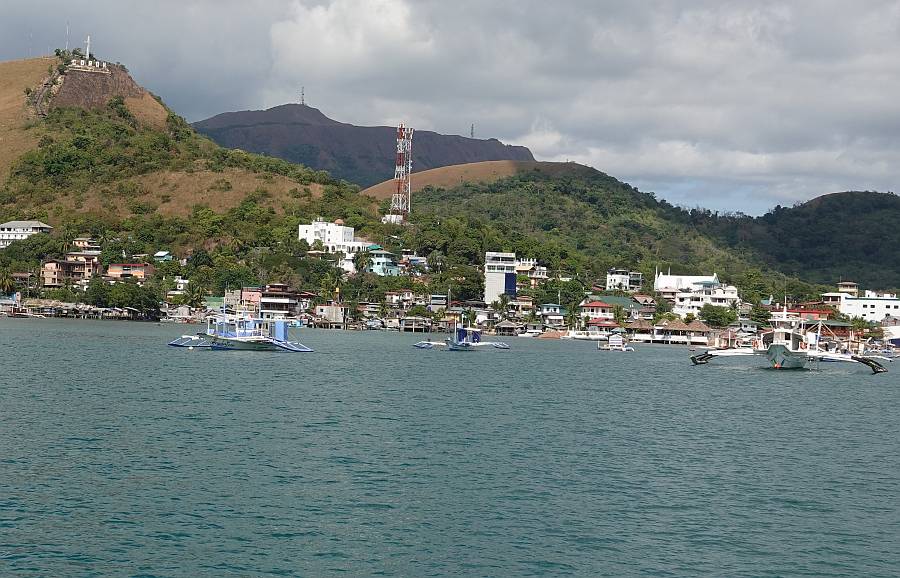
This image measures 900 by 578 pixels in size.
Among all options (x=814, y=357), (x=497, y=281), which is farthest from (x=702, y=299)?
(x=814, y=357)

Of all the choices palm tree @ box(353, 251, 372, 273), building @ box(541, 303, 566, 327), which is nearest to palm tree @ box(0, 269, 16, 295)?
palm tree @ box(353, 251, 372, 273)

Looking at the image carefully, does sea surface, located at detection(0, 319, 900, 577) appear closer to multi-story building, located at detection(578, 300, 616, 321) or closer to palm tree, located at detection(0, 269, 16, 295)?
palm tree, located at detection(0, 269, 16, 295)

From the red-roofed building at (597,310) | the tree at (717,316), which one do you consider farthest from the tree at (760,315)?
the red-roofed building at (597,310)

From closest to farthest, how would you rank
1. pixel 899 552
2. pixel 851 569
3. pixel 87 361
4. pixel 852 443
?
pixel 851 569
pixel 899 552
pixel 852 443
pixel 87 361

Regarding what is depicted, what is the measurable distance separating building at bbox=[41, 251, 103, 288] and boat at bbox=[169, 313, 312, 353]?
79092 mm

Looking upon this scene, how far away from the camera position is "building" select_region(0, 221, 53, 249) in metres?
183

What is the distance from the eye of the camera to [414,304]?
173m

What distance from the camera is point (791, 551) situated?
27109mm

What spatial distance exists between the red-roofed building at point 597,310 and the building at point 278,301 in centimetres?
4797

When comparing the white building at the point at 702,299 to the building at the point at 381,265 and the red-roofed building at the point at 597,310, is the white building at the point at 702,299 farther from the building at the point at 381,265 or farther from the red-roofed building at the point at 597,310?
the building at the point at 381,265

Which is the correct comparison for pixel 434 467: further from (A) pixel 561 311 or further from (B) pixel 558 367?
(A) pixel 561 311

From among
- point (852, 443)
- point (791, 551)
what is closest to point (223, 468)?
point (791, 551)

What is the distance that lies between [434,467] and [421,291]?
14112 cm

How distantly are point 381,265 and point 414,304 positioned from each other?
14.0 metres
